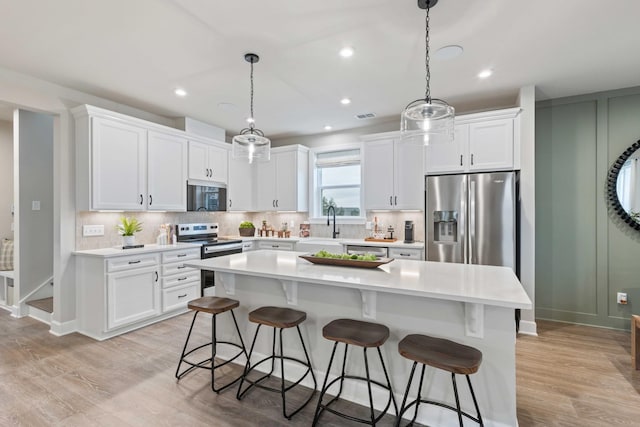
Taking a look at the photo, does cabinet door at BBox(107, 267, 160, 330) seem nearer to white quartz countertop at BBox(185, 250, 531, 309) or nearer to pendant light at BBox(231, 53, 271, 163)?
white quartz countertop at BBox(185, 250, 531, 309)

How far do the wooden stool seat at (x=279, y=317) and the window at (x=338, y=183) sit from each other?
9.73 feet

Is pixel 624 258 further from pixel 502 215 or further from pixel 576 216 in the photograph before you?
pixel 502 215

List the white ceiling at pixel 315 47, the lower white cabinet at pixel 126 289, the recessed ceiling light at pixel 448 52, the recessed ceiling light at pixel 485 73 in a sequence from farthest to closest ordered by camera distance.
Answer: the lower white cabinet at pixel 126 289 → the recessed ceiling light at pixel 485 73 → the recessed ceiling light at pixel 448 52 → the white ceiling at pixel 315 47

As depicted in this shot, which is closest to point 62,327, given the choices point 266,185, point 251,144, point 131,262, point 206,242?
point 131,262

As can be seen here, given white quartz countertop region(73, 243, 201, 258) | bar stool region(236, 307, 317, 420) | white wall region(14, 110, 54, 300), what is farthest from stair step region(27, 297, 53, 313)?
bar stool region(236, 307, 317, 420)

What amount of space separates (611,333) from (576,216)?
1366 mm

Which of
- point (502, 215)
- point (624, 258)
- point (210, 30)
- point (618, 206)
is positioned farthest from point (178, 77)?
point (624, 258)

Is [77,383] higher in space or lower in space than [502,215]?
lower

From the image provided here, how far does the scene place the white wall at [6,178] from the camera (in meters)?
4.64

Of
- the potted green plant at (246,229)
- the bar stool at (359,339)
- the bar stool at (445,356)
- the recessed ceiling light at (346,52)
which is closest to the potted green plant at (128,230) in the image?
the potted green plant at (246,229)

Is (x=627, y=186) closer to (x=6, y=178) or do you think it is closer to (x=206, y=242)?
(x=206, y=242)

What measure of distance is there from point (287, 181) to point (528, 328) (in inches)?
157

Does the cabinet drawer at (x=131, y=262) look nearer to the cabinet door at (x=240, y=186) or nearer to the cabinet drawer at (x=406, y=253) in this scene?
the cabinet door at (x=240, y=186)

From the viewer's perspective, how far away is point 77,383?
8.05 ft
